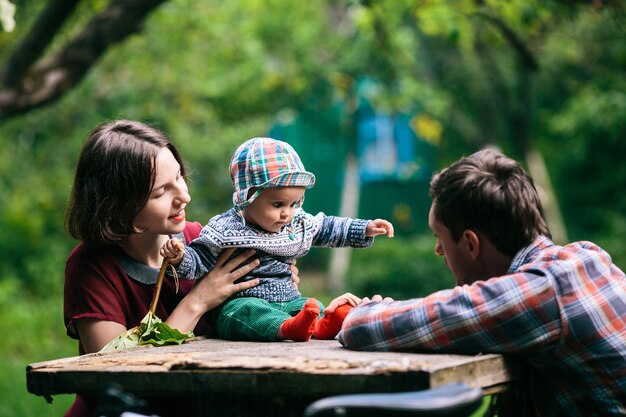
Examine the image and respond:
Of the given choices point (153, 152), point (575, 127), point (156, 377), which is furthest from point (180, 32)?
point (156, 377)

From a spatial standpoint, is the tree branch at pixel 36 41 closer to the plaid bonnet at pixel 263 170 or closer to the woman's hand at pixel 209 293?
the plaid bonnet at pixel 263 170

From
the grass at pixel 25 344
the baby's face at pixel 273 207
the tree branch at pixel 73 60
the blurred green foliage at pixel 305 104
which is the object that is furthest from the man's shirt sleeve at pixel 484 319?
the blurred green foliage at pixel 305 104

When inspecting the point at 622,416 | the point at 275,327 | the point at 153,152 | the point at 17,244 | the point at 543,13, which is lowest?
the point at 622,416

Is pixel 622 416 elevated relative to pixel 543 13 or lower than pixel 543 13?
lower

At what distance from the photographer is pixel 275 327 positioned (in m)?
3.23

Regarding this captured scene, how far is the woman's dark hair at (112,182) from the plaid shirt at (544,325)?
3.02 feet

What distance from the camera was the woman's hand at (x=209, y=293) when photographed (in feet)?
11.1

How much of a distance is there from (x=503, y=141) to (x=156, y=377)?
54.4 feet

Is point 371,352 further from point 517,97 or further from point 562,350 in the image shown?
point 517,97

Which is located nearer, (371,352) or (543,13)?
(371,352)

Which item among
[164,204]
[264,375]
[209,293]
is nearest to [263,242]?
[209,293]

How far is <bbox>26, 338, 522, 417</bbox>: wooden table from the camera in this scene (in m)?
2.42

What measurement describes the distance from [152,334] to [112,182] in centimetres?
54

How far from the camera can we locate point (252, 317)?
3307 millimetres
